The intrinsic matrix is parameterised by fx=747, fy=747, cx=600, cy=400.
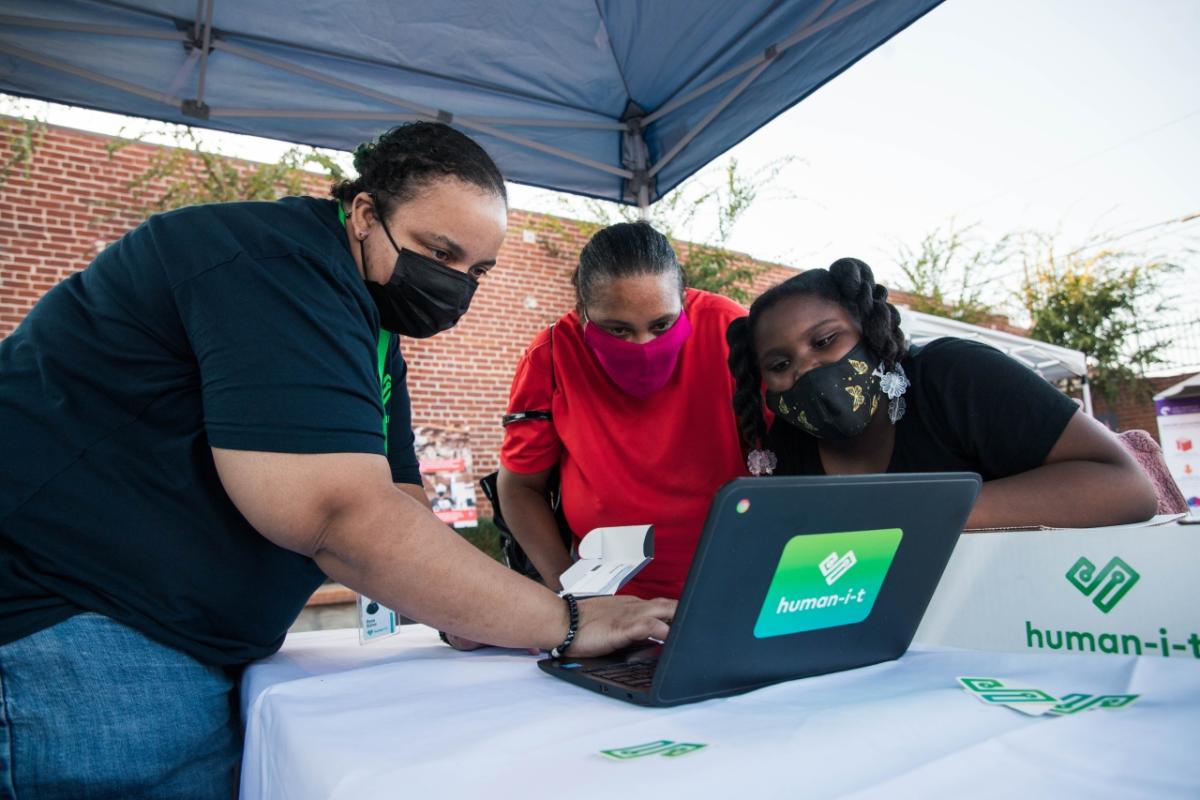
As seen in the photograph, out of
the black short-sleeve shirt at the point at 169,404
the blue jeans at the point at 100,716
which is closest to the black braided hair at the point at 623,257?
the black short-sleeve shirt at the point at 169,404

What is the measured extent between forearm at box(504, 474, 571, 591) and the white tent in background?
18.2 ft

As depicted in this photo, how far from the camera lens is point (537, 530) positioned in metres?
2.05

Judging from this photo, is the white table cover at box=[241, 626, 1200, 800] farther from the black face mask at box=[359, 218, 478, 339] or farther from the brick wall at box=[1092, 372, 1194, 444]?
the brick wall at box=[1092, 372, 1194, 444]

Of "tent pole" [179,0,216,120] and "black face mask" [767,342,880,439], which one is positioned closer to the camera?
"black face mask" [767,342,880,439]

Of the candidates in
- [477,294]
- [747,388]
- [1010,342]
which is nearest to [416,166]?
[747,388]

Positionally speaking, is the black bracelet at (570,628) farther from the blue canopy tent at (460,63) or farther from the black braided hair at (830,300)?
the blue canopy tent at (460,63)

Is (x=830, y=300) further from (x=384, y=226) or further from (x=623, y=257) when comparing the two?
(x=384, y=226)

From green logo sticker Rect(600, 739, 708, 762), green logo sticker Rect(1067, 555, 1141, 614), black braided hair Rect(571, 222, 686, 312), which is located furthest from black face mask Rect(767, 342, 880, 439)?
green logo sticker Rect(600, 739, 708, 762)

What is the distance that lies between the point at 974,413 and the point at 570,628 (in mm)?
989

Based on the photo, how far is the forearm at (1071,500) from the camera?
130 centimetres

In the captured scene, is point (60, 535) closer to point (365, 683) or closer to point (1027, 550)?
point (365, 683)

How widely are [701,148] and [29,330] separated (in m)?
2.40

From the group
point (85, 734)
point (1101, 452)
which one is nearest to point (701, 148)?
point (1101, 452)

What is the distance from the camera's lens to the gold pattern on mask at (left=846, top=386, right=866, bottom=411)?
1.57 m
